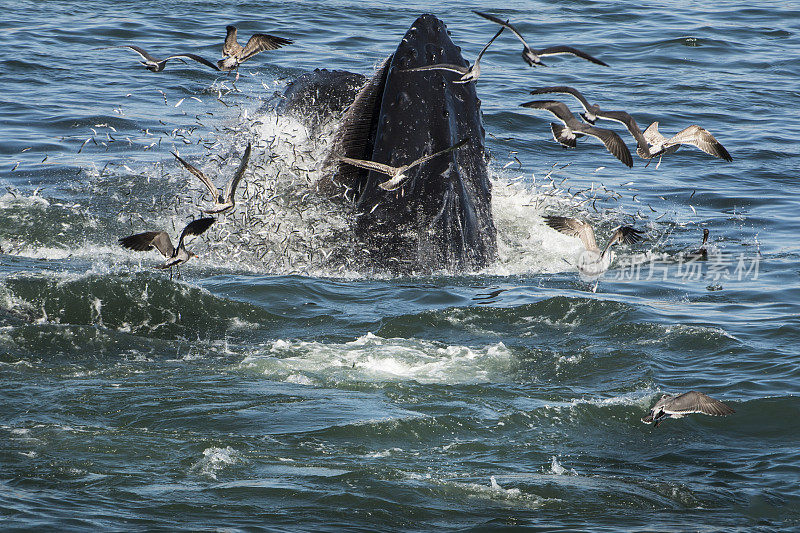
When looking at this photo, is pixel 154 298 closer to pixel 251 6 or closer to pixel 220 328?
pixel 220 328

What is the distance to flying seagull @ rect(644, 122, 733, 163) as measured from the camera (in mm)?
9102

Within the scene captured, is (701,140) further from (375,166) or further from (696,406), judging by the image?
(696,406)

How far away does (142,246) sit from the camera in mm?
8328

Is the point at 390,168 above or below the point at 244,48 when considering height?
below

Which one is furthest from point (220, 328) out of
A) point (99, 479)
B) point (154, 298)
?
point (99, 479)

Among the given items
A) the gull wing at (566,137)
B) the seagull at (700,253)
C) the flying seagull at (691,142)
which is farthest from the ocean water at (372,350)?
the flying seagull at (691,142)

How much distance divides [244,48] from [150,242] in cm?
265

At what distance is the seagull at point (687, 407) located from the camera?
679cm

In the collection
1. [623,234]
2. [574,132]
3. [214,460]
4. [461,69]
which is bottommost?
[214,460]

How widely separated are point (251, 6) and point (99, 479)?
21470 mm

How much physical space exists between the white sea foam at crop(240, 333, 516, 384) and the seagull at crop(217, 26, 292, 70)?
284cm

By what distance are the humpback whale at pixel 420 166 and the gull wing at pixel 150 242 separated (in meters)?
1.42

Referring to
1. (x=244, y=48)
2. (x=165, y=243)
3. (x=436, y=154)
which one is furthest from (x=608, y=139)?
(x=165, y=243)

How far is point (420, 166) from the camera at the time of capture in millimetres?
8289
